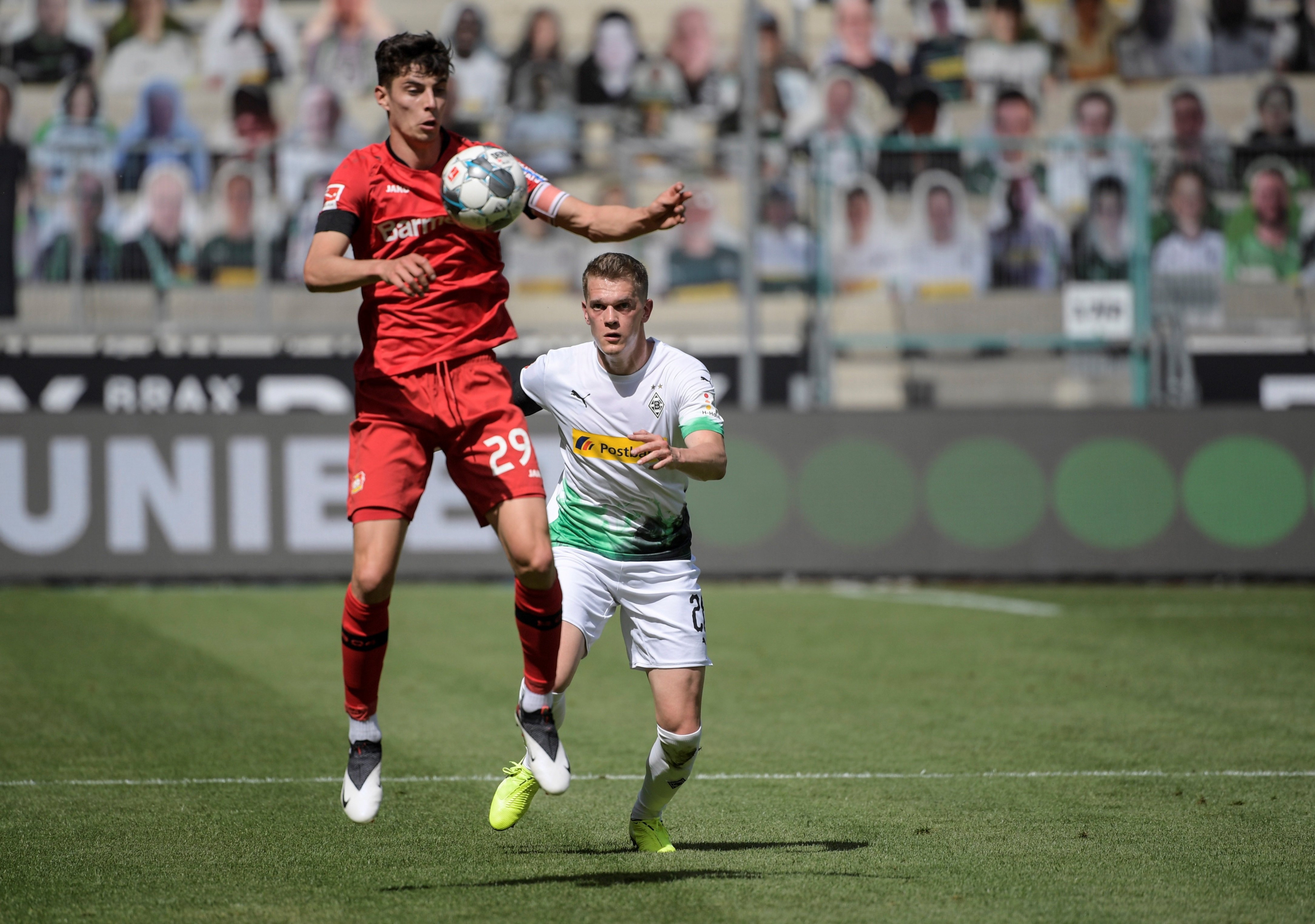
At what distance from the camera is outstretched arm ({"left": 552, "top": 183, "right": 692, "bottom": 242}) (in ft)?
17.0

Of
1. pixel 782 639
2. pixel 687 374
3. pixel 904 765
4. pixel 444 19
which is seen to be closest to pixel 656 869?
pixel 687 374

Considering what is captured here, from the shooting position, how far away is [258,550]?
14.0 meters

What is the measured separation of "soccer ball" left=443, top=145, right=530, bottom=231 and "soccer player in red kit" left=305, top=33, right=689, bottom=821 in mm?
173

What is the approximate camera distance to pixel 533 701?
5316mm

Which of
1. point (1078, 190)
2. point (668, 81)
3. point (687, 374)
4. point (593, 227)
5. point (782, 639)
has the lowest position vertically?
point (782, 639)

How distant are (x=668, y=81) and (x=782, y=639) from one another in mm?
9164

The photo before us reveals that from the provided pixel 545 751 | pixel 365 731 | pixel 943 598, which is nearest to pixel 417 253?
pixel 365 731

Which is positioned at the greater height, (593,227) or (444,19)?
(444,19)

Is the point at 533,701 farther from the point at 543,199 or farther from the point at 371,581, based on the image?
the point at 543,199

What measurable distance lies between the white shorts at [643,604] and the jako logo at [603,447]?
1.16ft

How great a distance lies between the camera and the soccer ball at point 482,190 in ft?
16.9

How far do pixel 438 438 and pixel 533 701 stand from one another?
3.07 ft

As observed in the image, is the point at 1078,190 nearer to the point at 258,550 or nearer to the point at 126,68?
the point at 258,550

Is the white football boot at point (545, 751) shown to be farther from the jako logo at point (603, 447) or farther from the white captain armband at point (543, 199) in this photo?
the white captain armband at point (543, 199)
